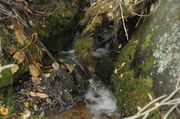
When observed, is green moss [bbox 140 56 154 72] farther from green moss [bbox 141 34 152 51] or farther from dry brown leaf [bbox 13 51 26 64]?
dry brown leaf [bbox 13 51 26 64]

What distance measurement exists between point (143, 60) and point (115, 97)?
69cm

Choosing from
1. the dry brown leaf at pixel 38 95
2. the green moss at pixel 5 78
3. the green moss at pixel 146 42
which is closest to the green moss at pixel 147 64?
the green moss at pixel 146 42

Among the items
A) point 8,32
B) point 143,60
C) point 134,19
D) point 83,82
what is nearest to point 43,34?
point 8,32

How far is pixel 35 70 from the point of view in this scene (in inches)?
177

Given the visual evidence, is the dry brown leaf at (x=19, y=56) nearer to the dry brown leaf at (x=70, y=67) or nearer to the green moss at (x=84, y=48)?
the dry brown leaf at (x=70, y=67)

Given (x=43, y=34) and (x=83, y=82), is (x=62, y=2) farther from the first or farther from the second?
(x=83, y=82)

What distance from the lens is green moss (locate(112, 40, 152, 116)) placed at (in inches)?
152

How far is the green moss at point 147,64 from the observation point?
12.9 feet

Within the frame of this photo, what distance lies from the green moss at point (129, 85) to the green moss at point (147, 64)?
0.09m

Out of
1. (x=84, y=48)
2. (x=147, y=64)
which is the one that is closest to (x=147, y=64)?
(x=147, y=64)

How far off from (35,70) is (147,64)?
1.46 meters

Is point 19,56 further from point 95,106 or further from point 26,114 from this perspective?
point 95,106

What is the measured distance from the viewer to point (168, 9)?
3902 millimetres

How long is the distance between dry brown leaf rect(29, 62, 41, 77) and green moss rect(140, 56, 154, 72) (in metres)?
1.36
